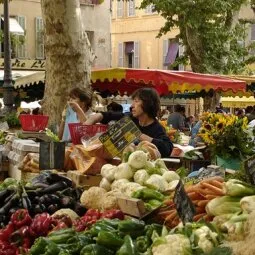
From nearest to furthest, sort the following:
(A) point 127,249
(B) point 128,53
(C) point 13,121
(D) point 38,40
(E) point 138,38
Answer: (A) point 127,249
(C) point 13,121
(D) point 38,40
(E) point 138,38
(B) point 128,53

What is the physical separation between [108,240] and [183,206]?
46 cm

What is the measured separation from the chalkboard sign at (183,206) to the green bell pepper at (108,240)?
0.37 meters

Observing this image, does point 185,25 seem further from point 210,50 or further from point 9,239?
point 9,239

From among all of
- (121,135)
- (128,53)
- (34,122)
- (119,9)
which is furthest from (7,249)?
(119,9)

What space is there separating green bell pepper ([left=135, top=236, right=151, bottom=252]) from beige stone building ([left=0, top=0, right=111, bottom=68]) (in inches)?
959

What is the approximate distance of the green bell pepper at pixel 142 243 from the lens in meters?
3.15

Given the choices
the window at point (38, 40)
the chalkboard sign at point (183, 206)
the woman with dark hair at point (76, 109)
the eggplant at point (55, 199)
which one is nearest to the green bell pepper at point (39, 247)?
the chalkboard sign at point (183, 206)

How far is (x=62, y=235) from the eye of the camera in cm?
348

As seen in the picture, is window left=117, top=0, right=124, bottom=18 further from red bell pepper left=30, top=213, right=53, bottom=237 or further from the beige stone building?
red bell pepper left=30, top=213, right=53, bottom=237

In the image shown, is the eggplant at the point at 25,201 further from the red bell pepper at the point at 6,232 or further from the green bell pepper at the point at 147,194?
the green bell pepper at the point at 147,194

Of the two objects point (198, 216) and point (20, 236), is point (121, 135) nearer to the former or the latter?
point (20, 236)

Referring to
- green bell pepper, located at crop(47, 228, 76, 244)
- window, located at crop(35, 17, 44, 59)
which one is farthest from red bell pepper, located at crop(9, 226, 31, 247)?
window, located at crop(35, 17, 44, 59)

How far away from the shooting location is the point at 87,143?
18.7 feet

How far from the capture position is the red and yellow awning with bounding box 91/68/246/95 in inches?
433
